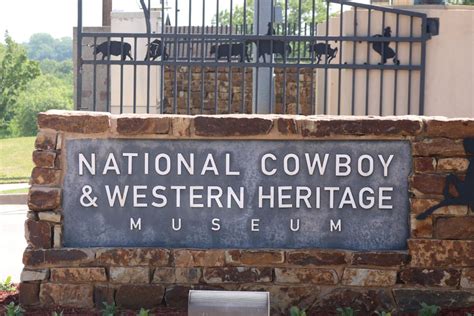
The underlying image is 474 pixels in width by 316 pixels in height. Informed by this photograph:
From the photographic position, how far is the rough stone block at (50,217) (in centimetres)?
605

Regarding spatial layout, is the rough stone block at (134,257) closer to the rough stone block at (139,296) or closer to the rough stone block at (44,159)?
the rough stone block at (139,296)

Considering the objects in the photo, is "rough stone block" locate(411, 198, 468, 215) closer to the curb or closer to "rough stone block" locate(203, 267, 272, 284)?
"rough stone block" locate(203, 267, 272, 284)

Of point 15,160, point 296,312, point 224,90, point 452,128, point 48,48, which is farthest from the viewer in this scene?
point 48,48

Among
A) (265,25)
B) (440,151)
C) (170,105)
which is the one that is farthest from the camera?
(170,105)

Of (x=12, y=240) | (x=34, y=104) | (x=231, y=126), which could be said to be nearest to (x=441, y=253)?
(x=231, y=126)

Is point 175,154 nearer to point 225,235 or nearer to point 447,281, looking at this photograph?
point 225,235

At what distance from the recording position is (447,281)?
605 centimetres

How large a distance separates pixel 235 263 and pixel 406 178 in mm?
1155

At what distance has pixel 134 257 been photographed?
6.04 m

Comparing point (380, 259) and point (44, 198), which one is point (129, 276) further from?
point (380, 259)

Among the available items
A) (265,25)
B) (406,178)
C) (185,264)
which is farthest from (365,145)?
(265,25)

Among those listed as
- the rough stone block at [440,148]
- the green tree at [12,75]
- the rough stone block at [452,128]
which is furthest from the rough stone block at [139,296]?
the green tree at [12,75]

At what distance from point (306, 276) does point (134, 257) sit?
1039mm

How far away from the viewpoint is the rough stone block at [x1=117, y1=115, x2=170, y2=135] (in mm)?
6039
